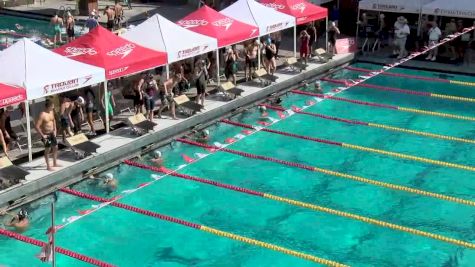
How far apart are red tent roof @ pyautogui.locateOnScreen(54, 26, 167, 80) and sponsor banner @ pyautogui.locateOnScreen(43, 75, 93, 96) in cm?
63

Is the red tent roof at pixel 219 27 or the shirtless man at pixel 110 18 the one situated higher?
the red tent roof at pixel 219 27

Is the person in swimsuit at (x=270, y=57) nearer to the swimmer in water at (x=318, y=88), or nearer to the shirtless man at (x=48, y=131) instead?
the swimmer in water at (x=318, y=88)

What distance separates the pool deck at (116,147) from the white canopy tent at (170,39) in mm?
1499

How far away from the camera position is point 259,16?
19.9 metres

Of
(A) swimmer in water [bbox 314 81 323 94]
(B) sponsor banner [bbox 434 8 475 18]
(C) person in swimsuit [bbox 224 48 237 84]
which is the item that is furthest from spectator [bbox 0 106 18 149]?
(B) sponsor banner [bbox 434 8 475 18]

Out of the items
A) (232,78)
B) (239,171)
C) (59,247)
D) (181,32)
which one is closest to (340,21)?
(232,78)

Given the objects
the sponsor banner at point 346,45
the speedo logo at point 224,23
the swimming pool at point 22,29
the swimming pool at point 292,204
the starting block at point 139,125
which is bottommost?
the swimming pool at point 292,204

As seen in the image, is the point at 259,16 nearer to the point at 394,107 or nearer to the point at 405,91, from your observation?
the point at 394,107

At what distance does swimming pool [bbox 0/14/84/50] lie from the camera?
1032 inches

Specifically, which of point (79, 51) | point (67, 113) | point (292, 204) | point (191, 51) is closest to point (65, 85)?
point (67, 113)

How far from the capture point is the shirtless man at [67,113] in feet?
47.1

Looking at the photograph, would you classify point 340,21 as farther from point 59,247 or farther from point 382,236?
point 59,247

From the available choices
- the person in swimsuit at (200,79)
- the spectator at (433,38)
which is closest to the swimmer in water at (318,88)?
the person in swimsuit at (200,79)

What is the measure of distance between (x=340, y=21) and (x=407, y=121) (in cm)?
943
